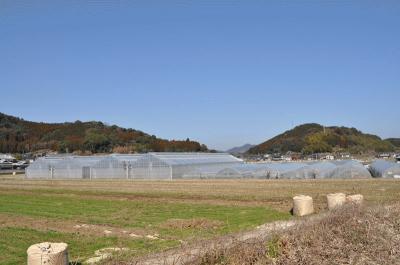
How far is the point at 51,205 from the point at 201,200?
973 centimetres

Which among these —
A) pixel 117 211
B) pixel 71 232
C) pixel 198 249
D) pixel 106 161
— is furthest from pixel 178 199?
pixel 106 161

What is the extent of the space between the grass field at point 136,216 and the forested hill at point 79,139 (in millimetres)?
92766

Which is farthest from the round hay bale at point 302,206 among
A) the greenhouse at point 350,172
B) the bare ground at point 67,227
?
the greenhouse at point 350,172

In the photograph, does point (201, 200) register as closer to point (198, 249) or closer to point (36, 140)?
point (198, 249)

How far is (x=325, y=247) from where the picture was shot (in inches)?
458

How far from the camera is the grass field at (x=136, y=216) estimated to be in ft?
60.5

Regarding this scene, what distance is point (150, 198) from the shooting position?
3541cm

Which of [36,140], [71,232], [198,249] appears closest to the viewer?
[198,249]

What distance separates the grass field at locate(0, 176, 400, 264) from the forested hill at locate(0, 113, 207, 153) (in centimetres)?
9277

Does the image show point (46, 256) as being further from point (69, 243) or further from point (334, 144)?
point (334, 144)

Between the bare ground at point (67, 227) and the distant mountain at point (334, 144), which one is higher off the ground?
the distant mountain at point (334, 144)

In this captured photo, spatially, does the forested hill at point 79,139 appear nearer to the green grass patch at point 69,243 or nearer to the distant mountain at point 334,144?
the distant mountain at point 334,144

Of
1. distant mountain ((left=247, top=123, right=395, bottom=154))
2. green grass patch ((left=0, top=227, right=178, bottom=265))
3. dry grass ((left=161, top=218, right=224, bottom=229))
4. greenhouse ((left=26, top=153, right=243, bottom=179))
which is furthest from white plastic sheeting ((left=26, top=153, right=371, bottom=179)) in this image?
distant mountain ((left=247, top=123, right=395, bottom=154))

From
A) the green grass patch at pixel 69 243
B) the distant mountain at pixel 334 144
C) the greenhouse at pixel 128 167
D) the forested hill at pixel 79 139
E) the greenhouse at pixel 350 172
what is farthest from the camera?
the distant mountain at pixel 334 144
